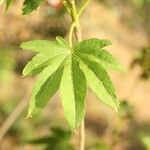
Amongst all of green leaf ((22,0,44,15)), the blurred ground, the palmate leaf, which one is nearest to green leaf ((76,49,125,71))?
the palmate leaf

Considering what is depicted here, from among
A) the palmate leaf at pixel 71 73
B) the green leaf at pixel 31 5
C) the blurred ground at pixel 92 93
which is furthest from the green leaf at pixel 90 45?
the blurred ground at pixel 92 93

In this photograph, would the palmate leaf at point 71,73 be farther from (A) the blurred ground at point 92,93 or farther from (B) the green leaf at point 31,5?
(A) the blurred ground at point 92,93

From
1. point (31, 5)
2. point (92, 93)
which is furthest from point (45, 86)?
point (92, 93)

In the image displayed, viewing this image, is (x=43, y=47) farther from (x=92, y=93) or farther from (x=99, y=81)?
(x=92, y=93)

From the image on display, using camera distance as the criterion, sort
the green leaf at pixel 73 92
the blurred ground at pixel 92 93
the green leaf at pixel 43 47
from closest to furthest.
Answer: the green leaf at pixel 73 92 → the green leaf at pixel 43 47 → the blurred ground at pixel 92 93

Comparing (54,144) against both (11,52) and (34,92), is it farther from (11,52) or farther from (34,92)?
(11,52)

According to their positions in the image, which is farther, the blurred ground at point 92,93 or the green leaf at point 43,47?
the blurred ground at point 92,93

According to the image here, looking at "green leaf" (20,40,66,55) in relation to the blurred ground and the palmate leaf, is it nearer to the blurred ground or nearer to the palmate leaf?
the palmate leaf
